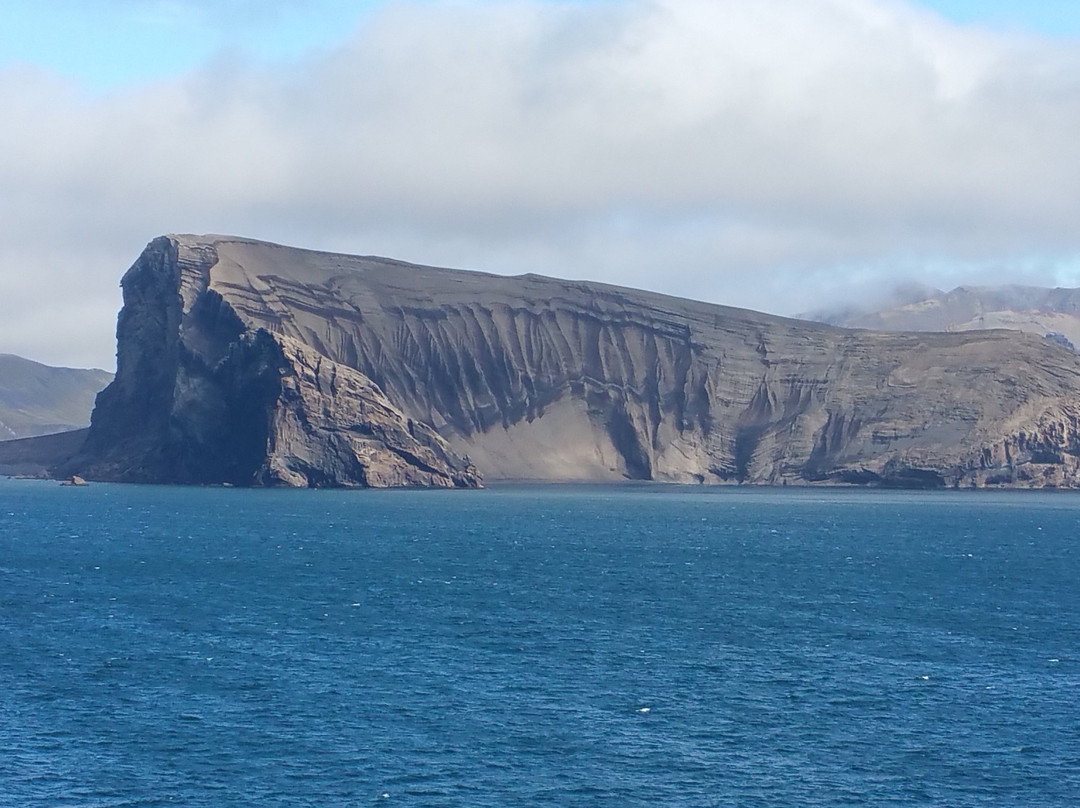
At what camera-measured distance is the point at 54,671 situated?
58.5 metres

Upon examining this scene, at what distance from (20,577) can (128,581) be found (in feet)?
22.8

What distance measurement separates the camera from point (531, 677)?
5897 centimetres

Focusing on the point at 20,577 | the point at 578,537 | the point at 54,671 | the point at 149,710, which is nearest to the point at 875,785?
the point at 149,710

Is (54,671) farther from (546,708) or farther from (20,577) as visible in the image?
(20,577)

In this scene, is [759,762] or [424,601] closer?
[759,762]

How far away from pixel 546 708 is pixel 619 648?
12846mm

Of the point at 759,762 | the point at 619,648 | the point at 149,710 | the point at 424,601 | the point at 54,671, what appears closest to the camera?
the point at 759,762

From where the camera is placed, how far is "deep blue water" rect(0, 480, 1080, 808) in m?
45.0

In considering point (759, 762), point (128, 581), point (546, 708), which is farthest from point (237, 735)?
point (128, 581)

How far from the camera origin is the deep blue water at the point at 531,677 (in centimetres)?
4503

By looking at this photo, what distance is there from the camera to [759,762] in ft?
155

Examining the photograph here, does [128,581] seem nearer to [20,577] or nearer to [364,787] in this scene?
[20,577]

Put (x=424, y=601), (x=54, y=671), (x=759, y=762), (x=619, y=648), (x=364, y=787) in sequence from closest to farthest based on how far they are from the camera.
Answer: (x=364, y=787) → (x=759, y=762) → (x=54, y=671) → (x=619, y=648) → (x=424, y=601)

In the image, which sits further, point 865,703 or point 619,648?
point 619,648
